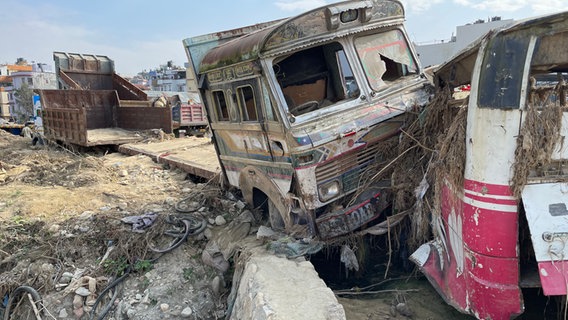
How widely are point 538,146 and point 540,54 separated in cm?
61

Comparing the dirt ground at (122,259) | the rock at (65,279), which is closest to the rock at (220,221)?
the dirt ground at (122,259)

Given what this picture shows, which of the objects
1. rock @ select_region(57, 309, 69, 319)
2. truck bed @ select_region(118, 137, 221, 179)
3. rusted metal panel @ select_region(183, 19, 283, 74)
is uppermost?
rusted metal panel @ select_region(183, 19, 283, 74)

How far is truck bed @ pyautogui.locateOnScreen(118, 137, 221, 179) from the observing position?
799 cm

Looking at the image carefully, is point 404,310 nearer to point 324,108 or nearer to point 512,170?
point 512,170

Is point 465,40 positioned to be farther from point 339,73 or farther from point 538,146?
point 538,146

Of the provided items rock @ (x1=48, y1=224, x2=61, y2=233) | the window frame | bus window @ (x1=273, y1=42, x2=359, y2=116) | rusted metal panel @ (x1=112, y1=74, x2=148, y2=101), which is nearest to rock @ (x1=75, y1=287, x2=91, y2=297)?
rock @ (x1=48, y1=224, x2=61, y2=233)

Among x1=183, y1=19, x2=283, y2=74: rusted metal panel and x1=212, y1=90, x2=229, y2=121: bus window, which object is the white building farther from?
x1=212, y1=90, x2=229, y2=121: bus window

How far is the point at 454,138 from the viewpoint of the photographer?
9.75 feet

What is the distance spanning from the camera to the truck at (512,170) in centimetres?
246

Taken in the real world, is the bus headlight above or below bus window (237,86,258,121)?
below

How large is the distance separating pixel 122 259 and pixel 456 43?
29.1 meters

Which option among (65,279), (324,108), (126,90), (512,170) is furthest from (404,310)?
(126,90)

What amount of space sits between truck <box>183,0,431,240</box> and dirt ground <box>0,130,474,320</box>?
0.94 meters

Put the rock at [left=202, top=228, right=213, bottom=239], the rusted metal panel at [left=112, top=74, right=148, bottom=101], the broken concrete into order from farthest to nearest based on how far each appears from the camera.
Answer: the rusted metal panel at [left=112, top=74, right=148, bottom=101] < the rock at [left=202, top=228, right=213, bottom=239] < the broken concrete
